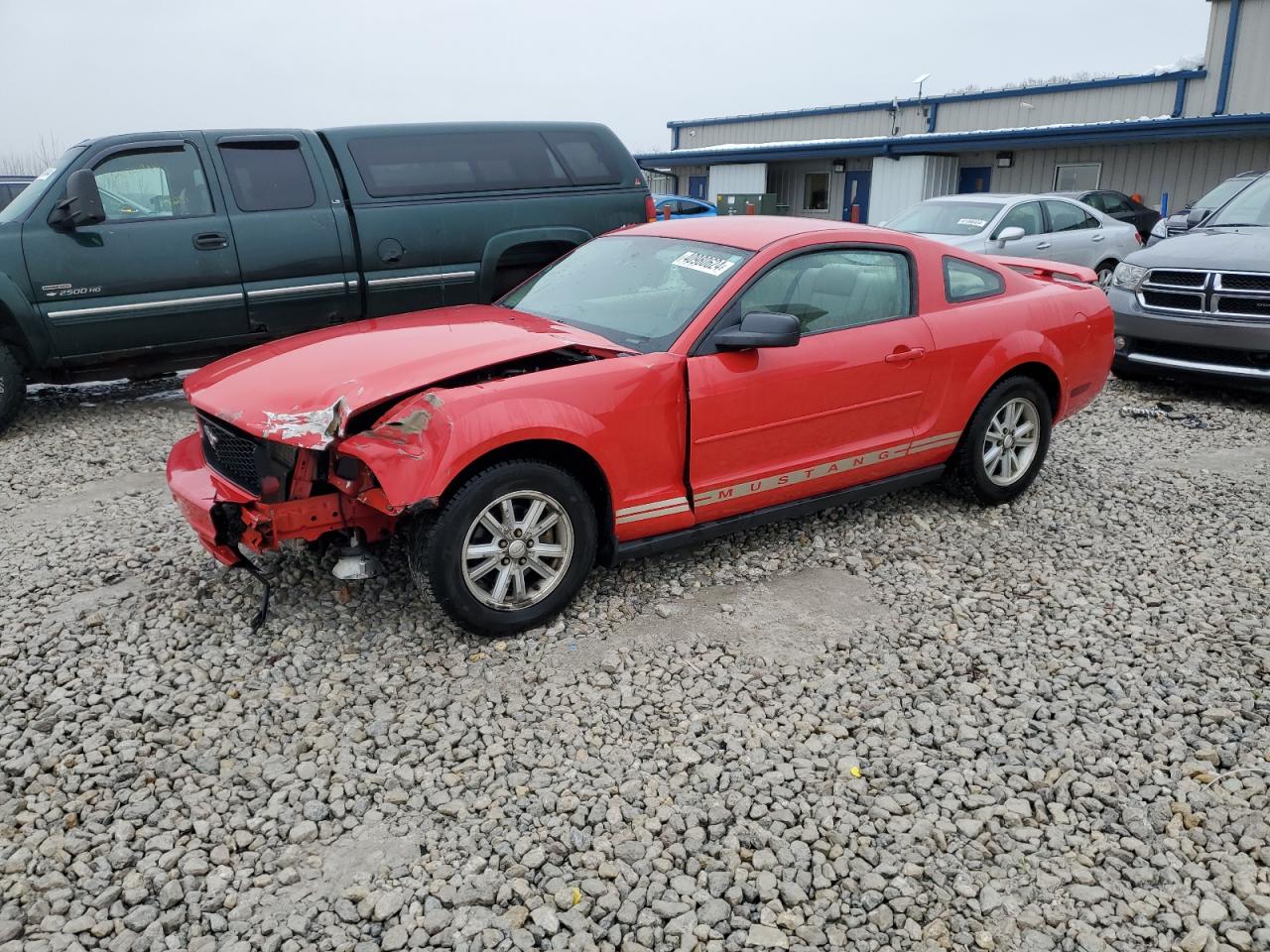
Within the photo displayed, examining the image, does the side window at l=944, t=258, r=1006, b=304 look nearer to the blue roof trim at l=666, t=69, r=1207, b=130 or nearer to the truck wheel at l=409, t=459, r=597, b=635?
the truck wheel at l=409, t=459, r=597, b=635

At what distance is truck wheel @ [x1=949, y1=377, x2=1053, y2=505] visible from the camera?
203 inches

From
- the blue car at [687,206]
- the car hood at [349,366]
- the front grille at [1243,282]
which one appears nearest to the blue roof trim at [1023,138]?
the blue car at [687,206]

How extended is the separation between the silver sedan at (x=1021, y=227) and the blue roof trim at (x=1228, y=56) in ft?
37.6

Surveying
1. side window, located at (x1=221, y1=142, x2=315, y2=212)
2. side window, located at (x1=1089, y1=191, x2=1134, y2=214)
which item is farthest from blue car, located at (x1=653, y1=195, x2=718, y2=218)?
side window, located at (x1=221, y1=142, x2=315, y2=212)

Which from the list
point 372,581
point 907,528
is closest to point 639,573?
point 372,581

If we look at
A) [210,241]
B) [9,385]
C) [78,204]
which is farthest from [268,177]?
[9,385]

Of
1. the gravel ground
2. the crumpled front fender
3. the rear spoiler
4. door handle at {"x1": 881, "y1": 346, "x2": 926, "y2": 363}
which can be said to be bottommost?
the gravel ground

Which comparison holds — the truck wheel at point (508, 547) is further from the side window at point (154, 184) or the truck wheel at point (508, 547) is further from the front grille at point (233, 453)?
the side window at point (154, 184)

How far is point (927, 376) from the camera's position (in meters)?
4.81

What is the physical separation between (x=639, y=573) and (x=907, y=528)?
1544 millimetres

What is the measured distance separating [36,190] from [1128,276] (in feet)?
28.5

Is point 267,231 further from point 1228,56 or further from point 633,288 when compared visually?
point 1228,56

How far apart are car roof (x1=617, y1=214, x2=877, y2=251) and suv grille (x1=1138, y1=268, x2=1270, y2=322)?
174 inches

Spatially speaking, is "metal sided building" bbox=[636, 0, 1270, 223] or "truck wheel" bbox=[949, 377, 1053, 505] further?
"metal sided building" bbox=[636, 0, 1270, 223]
